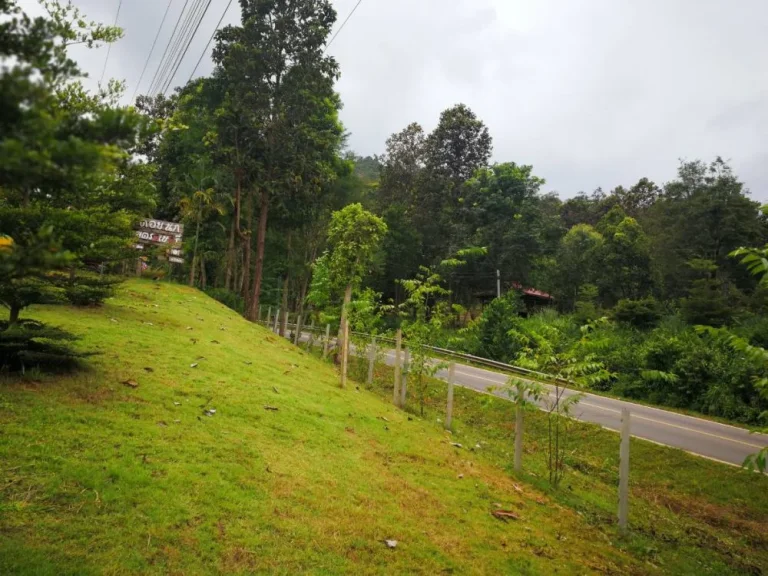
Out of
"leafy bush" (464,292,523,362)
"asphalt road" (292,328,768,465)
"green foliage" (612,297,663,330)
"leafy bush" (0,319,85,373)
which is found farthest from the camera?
"leafy bush" (464,292,523,362)

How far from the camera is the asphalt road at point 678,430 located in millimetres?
10656

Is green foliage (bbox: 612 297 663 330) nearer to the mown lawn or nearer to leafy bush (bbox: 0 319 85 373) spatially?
the mown lawn

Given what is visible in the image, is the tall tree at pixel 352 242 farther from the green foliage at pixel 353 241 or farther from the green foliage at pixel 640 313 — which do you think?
the green foliage at pixel 640 313

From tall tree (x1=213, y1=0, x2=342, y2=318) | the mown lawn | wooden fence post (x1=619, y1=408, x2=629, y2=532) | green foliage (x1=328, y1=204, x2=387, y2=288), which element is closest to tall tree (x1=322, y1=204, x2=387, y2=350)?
green foliage (x1=328, y1=204, x2=387, y2=288)

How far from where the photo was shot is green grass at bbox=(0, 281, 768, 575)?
11.9 ft

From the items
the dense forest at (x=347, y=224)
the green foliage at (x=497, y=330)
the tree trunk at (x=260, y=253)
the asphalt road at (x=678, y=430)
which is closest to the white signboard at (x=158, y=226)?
the dense forest at (x=347, y=224)

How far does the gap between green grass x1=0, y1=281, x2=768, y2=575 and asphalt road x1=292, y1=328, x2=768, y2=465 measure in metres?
1.26

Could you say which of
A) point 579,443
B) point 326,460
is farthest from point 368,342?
point 326,460

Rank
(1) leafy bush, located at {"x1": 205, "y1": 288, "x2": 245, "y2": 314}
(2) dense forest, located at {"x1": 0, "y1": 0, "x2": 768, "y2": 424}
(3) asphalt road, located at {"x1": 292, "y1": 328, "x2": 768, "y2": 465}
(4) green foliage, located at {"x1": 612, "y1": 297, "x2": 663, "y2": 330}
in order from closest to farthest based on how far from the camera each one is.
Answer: (2) dense forest, located at {"x1": 0, "y1": 0, "x2": 768, "y2": 424} → (3) asphalt road, located at {"x1": 292, "y1": 328, "x2": 768, "y2": 465} → (4) green foliage, located at {"x1": 612, "y1": 297, "x2": 663, "y2": 330} → (1) leafy bush, located at {"x1": 205, "y1": 288, "x2": 245, "y2": 314}

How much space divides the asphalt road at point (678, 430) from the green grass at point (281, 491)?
1257 mm

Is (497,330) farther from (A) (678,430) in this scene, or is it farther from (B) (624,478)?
(B) (624,478)

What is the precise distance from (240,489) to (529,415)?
10.2 m

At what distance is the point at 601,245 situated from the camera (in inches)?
1230

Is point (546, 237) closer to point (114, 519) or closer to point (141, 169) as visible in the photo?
point (141, 169)
